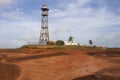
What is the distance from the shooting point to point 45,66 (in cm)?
2147

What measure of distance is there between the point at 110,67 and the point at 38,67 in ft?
18.4

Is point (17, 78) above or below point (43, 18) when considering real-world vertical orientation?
below

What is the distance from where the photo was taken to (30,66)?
2153 cm

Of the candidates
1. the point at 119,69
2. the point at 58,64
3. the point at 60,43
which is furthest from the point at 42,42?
the point at 119,69

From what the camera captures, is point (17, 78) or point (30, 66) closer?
point (17, 78)

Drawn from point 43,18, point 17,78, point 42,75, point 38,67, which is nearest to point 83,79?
point 42,75

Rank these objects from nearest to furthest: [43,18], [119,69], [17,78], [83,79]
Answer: [83,79], [17,78], [119,69], [43,18]

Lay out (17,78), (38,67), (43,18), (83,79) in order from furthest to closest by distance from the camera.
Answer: (43,18)
(38,67)
(17,78)
(83,79)

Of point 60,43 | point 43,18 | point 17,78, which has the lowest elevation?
point 17,78

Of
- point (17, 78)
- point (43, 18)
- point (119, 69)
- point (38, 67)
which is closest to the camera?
point (17, 78)

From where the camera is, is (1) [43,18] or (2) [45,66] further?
(1) [43,18]

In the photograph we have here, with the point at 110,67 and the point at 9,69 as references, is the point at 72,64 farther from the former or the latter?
the point at 9,69

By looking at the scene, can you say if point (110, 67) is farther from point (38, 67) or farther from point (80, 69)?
point (38, 67)

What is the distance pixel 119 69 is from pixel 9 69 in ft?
26.9
